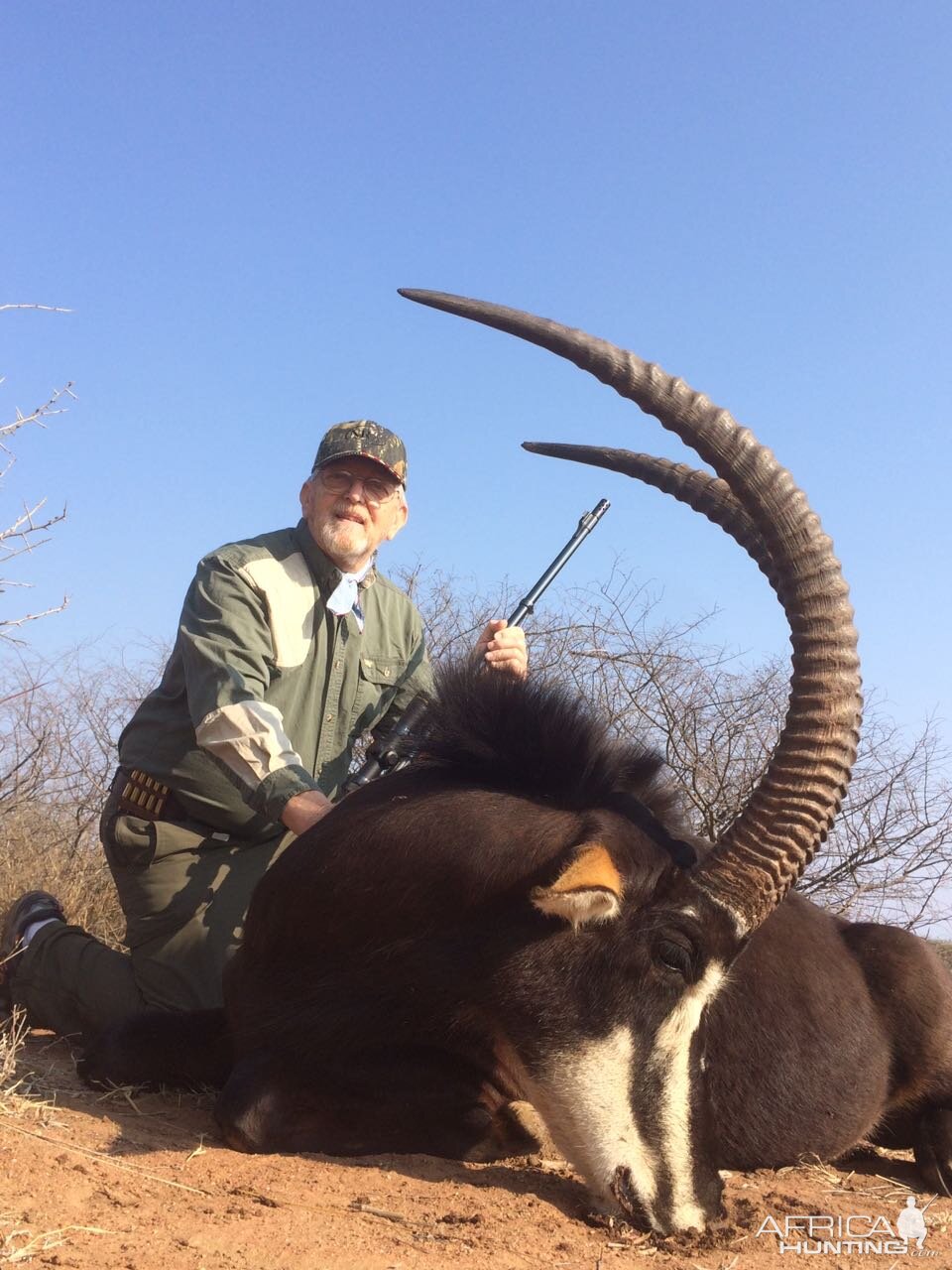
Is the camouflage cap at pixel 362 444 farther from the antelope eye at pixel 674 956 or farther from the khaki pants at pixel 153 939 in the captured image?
the antelope eye at pixel 674 956

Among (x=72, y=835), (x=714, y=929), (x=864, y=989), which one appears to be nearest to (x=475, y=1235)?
(x=714, y=929)

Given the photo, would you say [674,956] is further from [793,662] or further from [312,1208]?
[312,1208]

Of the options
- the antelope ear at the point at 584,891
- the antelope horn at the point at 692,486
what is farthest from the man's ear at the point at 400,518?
the antelope ear at the point at 584,891

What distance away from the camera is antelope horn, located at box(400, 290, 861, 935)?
10.9 feet

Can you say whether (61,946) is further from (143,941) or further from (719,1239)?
(719,1239)

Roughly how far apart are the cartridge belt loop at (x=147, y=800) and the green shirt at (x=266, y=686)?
5 centimetres

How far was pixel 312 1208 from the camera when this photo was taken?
285 centimetres

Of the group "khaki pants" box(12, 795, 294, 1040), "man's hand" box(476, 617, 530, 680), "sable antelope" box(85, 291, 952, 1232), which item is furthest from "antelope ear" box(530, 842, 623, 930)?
"khaki pants" box(12, 795, 294, 1040)

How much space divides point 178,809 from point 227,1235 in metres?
2.45

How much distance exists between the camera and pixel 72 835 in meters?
8.89

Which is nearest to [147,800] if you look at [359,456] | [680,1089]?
[359,456]

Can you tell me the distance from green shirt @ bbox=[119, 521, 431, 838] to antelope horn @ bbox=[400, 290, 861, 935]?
1555 mm

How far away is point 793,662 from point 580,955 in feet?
3.41

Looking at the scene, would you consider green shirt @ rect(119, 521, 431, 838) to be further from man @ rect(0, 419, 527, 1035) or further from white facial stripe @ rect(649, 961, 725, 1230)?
white facial stripe @ rect(649, 961, 725, 1230)
